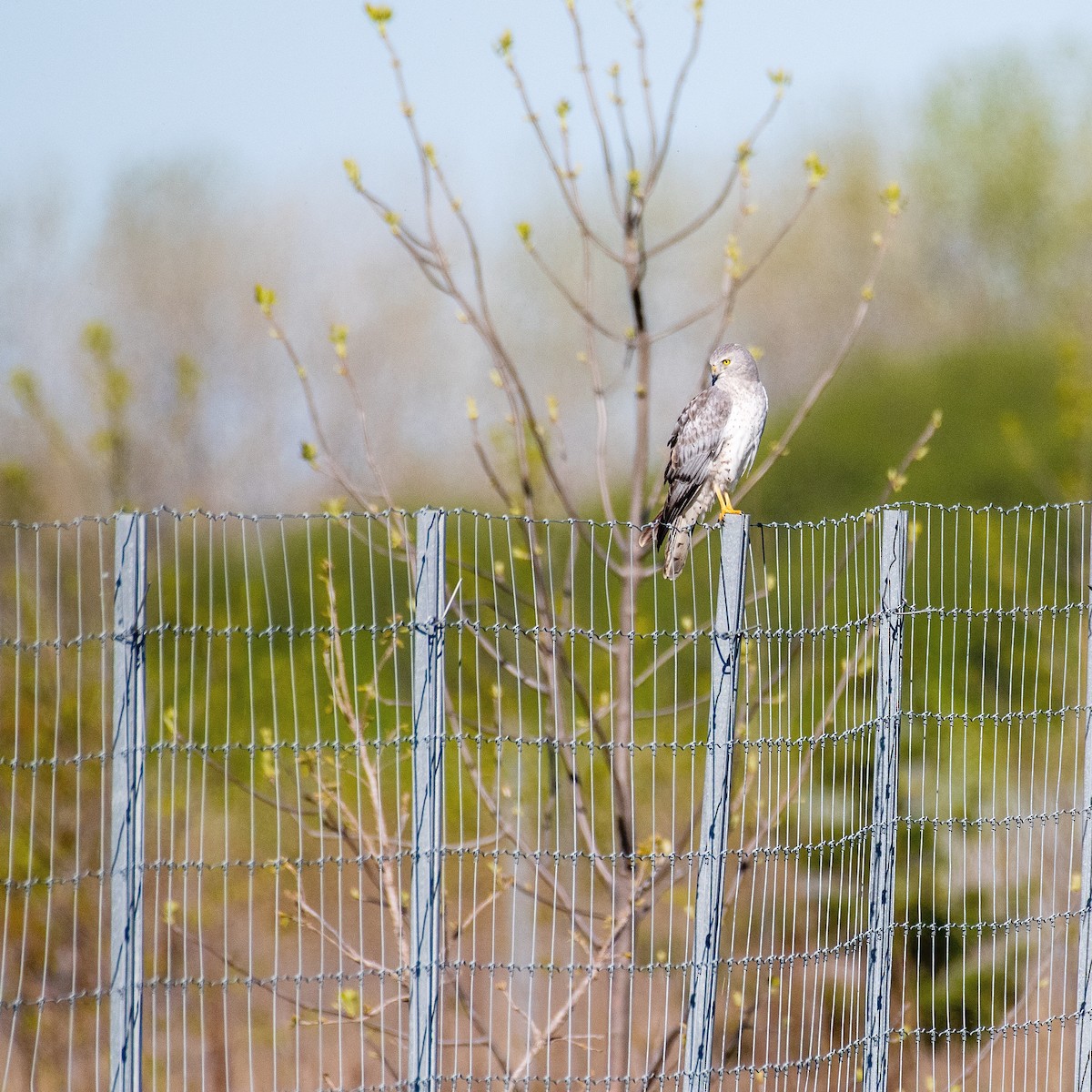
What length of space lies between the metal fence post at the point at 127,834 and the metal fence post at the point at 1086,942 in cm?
316

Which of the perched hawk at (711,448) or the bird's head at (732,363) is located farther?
the bird's head at (732,363)

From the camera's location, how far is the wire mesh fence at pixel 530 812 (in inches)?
147

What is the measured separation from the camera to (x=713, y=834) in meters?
4.05

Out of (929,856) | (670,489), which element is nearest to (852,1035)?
(670,489)

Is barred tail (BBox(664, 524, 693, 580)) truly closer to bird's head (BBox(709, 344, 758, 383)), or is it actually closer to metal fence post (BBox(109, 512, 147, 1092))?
bird's head (BBox(709, 344, 758, 383))

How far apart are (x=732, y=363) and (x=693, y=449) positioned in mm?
555

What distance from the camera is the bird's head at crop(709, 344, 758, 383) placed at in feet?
19.3

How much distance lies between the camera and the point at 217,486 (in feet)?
40.3

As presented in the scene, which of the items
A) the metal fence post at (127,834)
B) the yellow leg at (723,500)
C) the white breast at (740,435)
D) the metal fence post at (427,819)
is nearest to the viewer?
the metal fence post at (127,834)

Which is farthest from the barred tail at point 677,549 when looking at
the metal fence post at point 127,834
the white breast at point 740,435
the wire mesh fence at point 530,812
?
the metal fence post at point 127,834

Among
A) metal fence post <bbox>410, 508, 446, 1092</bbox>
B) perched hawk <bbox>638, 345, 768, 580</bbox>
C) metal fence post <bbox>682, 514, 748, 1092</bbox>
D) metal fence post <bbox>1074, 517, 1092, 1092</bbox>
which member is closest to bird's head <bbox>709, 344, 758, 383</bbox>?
perched hawk <bbox>638, 345, 768, 580</bbox>

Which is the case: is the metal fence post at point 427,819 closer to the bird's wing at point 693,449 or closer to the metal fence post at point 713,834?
the metal fence post at point 713,834

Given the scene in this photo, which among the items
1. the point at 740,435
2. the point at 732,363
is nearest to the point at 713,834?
the point at 740,435

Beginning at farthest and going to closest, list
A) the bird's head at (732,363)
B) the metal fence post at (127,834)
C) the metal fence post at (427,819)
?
the bird's head at (732,363)
the metal fence post at (427,819)
the metal fence post at (127,834)
